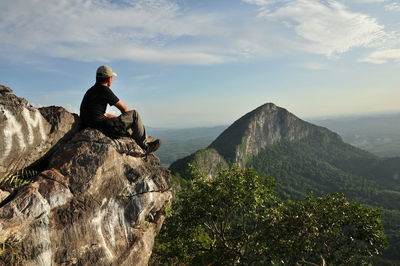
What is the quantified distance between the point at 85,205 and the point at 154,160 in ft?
14.1

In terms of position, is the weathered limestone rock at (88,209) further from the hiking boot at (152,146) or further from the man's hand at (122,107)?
the man's hand at (122,107)

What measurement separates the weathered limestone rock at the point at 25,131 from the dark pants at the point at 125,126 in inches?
66.9

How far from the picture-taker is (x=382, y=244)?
1703cm

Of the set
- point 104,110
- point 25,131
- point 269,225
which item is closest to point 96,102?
point 104,110

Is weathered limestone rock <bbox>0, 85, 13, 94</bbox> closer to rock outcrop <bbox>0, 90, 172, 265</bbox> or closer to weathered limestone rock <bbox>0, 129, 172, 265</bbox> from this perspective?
rock outcrop <bbox>0, 90, 172, 265</bbox>

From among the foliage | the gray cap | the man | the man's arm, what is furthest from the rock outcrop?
the foliage

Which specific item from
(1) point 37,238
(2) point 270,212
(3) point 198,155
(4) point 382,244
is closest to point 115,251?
(1) point 37,238

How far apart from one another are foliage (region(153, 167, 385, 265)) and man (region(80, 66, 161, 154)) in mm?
8861

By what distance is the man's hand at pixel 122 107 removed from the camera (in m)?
11.8

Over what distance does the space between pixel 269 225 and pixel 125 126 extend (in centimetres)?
1212

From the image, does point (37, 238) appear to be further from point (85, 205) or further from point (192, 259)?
point (192, 259)

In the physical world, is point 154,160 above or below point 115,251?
above

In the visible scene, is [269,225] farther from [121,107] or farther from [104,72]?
[104,72]

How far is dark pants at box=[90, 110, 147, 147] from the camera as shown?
1184cm
